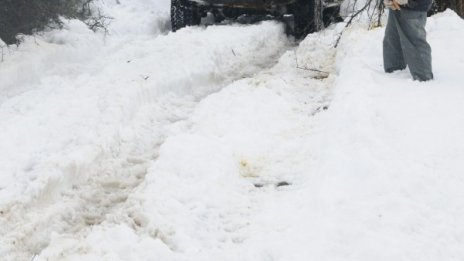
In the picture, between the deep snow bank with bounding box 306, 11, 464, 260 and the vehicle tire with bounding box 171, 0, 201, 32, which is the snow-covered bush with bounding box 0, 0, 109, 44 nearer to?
the vehicle tire with bounding box 171, 0, 201, 32

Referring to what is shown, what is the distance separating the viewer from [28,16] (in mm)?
8188

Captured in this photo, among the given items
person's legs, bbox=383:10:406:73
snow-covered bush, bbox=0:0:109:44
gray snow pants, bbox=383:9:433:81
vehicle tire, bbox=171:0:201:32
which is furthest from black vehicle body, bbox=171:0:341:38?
gray snow pants, bbox=383:9:433:81

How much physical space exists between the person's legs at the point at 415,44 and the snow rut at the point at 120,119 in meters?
2.44

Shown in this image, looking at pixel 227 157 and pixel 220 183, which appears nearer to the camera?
pixel 220 183

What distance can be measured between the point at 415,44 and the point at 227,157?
2804 millimetres

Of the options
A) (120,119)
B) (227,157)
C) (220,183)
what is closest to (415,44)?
(227,157)

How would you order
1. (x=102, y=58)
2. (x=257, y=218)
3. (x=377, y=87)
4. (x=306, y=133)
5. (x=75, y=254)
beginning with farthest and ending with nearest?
(x=102, y=58) → (x=377, y=87) → (x=306, y=133) → (x=257, y=218) → (x=75, y=254)

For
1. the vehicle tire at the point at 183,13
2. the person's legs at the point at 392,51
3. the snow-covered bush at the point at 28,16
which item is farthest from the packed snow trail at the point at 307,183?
the vehicle tire at the point at 183,13

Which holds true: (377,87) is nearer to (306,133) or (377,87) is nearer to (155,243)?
(306,133)

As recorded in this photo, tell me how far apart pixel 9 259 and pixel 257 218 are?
1.62 metres

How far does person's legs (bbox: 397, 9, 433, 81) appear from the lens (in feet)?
20.3

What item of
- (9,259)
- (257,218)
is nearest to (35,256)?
(9,259)

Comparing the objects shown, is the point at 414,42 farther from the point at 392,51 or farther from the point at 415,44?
the point at 392,51

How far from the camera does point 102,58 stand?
823 cm
